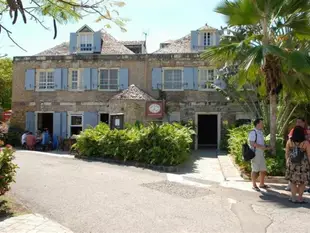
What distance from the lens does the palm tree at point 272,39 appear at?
9.30 metres

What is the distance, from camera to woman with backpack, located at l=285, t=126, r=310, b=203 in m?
7.00

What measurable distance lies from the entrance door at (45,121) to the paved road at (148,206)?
12.0 m

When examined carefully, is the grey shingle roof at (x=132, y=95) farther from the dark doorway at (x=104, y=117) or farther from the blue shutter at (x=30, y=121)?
the blue shutter at (x=30, y=121)

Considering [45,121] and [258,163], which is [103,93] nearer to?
[45,121]

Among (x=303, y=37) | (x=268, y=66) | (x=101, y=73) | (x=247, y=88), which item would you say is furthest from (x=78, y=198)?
(x=101, y=73)

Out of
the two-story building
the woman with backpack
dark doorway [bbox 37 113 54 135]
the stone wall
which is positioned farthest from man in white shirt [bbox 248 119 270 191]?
dark doorway [bbox 37 113 54 135]

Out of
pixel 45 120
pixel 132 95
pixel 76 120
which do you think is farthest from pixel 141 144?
pixel 45 120

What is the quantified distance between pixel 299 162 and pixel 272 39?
4678 mm

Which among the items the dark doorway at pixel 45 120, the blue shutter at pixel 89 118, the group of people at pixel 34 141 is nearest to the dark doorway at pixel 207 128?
the blue shutter at pixel 89 118

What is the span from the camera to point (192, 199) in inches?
293

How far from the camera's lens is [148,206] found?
6.81 metres

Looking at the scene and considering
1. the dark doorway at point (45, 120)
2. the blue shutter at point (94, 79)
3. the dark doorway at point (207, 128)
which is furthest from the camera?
the dark doorway at point (207, 128)

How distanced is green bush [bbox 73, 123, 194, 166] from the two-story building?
409cm

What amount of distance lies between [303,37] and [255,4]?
1809mm
